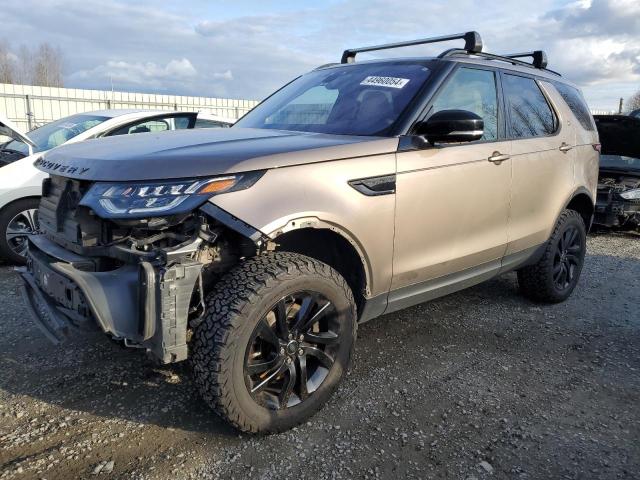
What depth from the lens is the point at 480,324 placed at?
4.13 metres

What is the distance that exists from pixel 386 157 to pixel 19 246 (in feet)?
13.5

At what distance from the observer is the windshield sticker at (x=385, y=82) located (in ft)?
10.8

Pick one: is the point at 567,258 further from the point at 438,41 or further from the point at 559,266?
the point at 438,41

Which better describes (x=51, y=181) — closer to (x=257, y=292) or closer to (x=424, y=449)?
(x=257, y=292)

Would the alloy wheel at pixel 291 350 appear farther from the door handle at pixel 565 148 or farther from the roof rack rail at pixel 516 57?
the door handle at pixel 565 148

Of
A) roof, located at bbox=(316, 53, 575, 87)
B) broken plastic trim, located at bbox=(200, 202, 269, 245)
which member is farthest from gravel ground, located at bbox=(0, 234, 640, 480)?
roof, located at bbox=(316, 53, 575, 87)

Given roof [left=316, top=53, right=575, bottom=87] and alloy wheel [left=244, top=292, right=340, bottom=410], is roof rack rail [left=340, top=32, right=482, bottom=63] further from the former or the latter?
alloy wheel [left=244, top=292, right=340, bottom=410]

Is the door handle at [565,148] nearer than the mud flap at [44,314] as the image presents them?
No

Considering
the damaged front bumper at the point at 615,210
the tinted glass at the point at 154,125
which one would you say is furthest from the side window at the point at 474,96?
the damaged front bumper at the point at 615,210

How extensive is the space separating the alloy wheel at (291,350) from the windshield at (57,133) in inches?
171

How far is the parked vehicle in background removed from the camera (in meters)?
7.63

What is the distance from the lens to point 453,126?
2.87 meters

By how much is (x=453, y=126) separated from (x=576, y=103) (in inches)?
94.8

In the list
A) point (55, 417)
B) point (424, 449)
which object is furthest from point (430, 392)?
point (55, 417)
